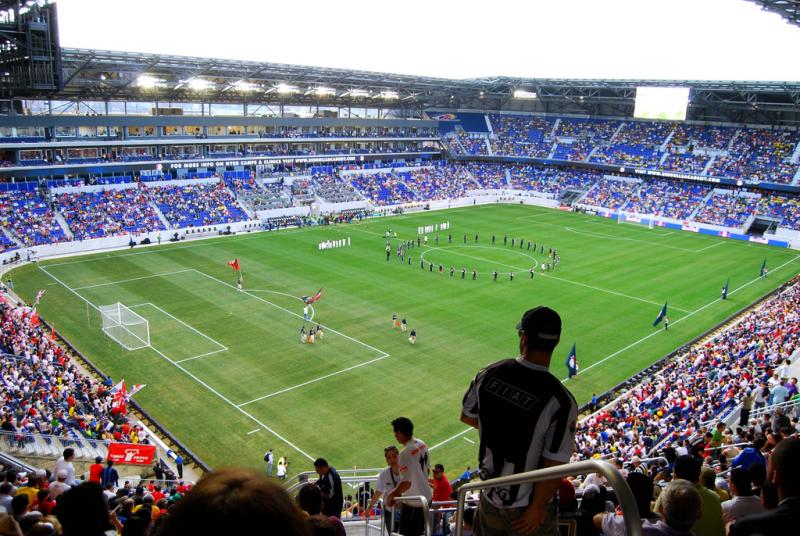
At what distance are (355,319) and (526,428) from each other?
106ft

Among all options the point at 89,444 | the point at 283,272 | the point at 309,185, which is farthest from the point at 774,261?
the point at 89,444

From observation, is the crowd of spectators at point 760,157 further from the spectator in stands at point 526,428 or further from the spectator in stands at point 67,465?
the spectator in stands at point 526,428

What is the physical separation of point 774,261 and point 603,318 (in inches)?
1017

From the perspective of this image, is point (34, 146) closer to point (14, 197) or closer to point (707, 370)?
point (14, 197)

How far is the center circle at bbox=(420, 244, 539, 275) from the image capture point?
48.8 m

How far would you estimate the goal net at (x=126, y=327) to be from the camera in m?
32.1

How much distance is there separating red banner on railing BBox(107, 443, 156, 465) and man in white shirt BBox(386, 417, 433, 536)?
14.9m

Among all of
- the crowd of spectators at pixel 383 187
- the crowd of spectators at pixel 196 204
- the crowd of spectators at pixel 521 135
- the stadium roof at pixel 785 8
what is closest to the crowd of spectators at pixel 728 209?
the crowd of spectators at pixel 521 135

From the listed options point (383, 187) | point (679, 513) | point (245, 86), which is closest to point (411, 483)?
point (679, 513)

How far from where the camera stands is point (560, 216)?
73.8 meters

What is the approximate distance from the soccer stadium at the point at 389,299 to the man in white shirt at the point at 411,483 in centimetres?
4

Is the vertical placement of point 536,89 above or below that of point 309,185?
above

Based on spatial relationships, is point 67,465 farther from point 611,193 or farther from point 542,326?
point 611,193

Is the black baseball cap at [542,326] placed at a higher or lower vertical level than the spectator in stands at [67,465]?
higher
